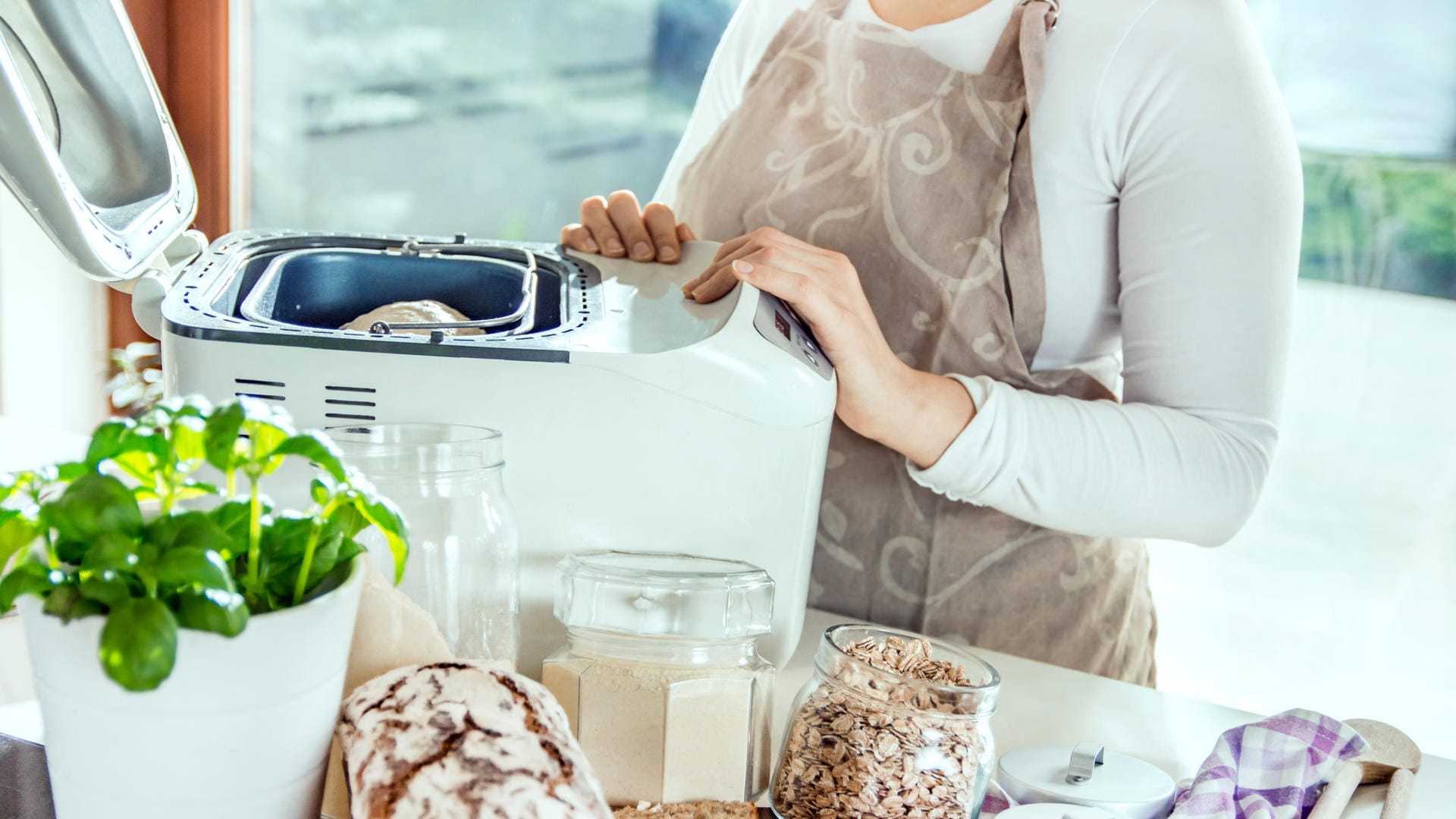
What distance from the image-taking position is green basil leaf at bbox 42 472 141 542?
1.15ft

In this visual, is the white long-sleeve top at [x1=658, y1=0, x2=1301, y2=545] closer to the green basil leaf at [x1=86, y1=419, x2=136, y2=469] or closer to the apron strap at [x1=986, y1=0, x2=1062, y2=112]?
the apron strap at [x1=986, y1=0, x2=1062, y2=112]

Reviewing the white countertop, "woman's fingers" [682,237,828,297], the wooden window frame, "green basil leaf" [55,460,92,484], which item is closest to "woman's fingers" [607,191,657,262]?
"woman's fingers" [682,237,828,297]

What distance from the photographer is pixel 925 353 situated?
3.16ft

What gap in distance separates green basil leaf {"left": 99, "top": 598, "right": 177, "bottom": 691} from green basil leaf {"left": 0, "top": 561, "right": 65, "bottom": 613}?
42 millimetres

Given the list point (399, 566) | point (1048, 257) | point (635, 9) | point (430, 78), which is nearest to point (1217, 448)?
point (1048, 257)

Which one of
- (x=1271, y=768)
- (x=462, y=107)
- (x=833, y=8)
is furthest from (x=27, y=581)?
(x=462, y=107)

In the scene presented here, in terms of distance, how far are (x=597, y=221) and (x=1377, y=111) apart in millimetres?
1504

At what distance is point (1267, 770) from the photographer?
2.10 feet

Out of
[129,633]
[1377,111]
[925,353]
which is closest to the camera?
[129,633]

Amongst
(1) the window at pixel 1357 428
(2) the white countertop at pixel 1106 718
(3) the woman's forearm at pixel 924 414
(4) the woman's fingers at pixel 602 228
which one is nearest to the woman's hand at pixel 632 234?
(4) the woman's fingers at pixel 602 228

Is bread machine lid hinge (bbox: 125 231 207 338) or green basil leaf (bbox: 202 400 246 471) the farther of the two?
bread machine lid hinge (bbox: 125 231 207 338)

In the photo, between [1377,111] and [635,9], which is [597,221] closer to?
[635,9]

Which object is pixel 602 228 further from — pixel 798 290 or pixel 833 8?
pixel 833 8

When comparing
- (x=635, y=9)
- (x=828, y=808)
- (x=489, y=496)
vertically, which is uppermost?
(x=635, y=9)
